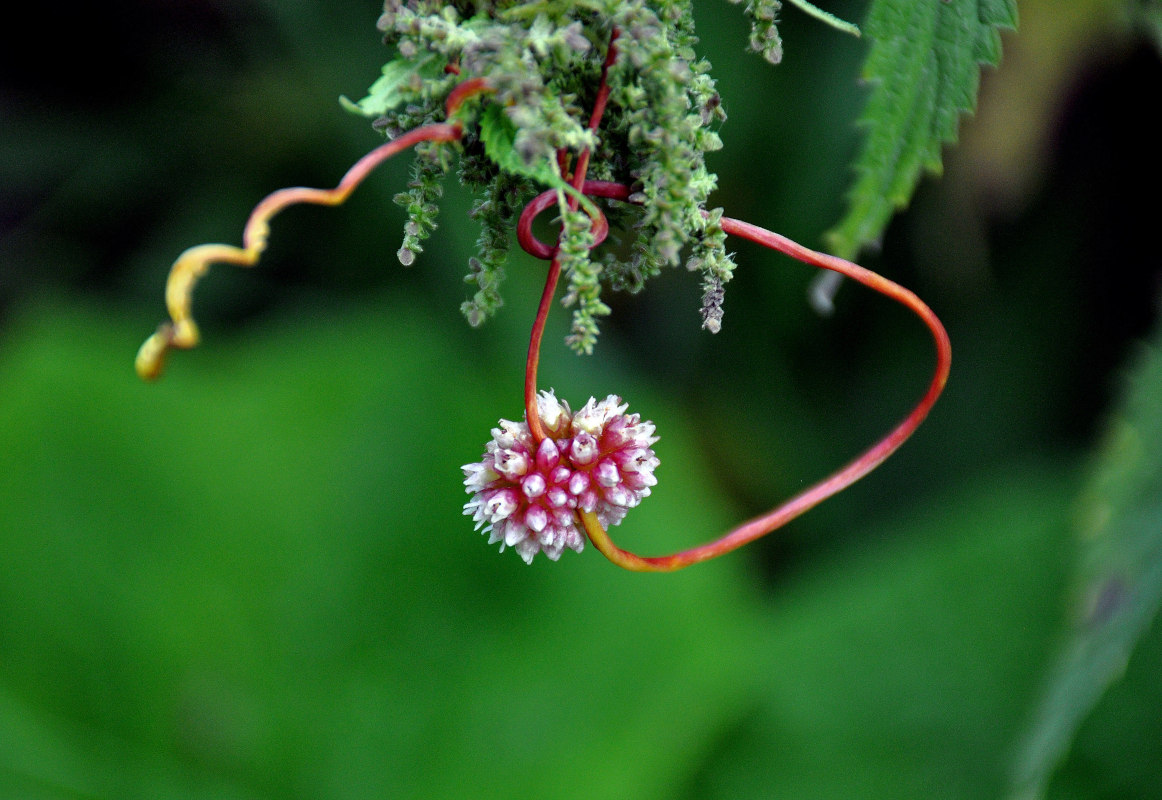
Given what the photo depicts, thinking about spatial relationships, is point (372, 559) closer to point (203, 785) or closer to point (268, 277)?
point (203, 785)

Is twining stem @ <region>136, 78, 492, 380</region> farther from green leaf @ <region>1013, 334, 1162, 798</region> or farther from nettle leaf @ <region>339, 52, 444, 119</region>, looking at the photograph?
green leaf @ <region>1013, 334, 1162, 798</region>

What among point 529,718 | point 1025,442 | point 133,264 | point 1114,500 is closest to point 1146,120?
point 1025,442

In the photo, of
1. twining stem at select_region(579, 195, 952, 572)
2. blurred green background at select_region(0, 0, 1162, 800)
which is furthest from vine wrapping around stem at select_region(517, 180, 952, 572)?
blurred green background at select_region(0, 0, 1162, 800)

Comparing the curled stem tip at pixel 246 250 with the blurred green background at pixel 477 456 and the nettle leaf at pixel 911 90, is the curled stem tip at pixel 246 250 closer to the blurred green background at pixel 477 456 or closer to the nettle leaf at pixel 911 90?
the nettle leaf at pixel 911 90

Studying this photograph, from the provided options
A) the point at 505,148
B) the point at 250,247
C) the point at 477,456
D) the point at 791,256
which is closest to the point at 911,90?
the point at 791,256

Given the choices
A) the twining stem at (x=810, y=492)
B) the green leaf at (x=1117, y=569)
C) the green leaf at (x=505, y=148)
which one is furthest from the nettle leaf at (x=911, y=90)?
the green leaf at (x=1117, y=569)

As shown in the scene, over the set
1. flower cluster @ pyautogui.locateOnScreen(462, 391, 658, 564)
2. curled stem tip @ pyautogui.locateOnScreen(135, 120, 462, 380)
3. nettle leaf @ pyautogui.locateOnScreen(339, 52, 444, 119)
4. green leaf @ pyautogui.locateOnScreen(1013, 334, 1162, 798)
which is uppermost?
nettle leaf @ pyautogui.locateOnScreen(339, 52, 444, 119)
